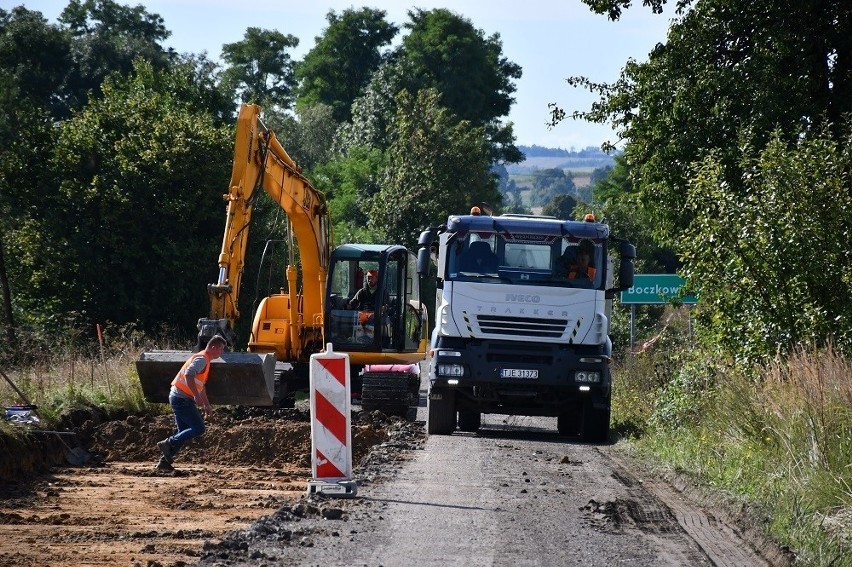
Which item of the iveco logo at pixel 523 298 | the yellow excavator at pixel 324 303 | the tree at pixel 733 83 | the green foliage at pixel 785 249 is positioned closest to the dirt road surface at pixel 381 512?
the iveco logo at pixel 523 298

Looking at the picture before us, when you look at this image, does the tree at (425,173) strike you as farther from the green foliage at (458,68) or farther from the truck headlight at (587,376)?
the truck headlight at (587,376)

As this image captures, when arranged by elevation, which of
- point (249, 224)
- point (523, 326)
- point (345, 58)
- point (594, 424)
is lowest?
point (594, 424)

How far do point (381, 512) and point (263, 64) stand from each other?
8703 cm

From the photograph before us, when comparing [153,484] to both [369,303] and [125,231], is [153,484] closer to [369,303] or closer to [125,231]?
[369,303]

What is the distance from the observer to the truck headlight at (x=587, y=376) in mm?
18672

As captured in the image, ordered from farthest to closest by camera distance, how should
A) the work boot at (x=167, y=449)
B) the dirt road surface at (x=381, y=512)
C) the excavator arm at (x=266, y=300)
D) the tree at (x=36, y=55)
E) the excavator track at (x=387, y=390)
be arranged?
the tree at (x=36, y=55)
the excavator track at (x=387, y=390)
the excavator arm at (x=266, y=300)
the work boot at (x=167, y=449)
the dirt road surface at (x=381, y=512)

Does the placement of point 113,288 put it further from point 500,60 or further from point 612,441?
point 500,60

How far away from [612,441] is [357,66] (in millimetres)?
76184

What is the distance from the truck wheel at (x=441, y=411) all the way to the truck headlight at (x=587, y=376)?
5.83ft

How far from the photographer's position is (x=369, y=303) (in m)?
23.8

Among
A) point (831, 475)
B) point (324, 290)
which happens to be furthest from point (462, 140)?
point (831, 475)

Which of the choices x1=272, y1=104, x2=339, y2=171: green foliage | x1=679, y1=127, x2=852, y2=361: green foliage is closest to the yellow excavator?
x1=679, y1=127, x2=852, y2=361: green foliage

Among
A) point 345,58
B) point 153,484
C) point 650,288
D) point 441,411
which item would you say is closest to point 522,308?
point 441,411

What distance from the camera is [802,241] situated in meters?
16.0
